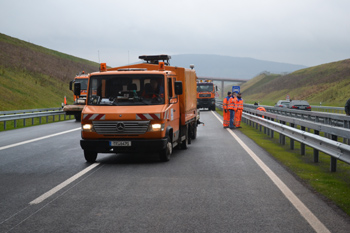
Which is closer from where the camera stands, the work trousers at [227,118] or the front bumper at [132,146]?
the front bumper at [132,146]

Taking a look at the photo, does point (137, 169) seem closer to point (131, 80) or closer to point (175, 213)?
point (131, 80)

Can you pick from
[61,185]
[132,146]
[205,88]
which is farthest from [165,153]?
[205,88]

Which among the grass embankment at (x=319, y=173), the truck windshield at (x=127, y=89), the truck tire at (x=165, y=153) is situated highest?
the truck windshield at (x=127, y=89)

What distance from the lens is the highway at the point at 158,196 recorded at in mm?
5629

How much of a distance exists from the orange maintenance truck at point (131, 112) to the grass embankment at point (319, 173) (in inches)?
106

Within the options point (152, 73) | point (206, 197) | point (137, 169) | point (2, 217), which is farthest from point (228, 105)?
point (2, 217)

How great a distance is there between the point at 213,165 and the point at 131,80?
110 inches

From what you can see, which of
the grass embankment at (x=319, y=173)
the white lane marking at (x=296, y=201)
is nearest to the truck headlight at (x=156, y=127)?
the white lane marking at (x=296, y=201)

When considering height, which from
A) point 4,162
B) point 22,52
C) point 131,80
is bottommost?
point 4,162

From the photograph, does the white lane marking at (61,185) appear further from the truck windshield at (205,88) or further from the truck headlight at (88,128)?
the truck windshield at (205,88)

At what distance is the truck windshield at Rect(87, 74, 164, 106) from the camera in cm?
1130

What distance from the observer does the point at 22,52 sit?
234 ft

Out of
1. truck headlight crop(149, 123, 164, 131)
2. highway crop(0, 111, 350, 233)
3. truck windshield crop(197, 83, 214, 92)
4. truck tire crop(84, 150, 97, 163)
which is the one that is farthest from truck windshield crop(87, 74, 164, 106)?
truck windshield crop(197, 83, 214, 92)

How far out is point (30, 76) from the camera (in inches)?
2334
